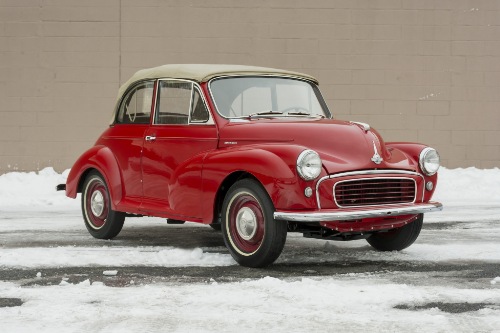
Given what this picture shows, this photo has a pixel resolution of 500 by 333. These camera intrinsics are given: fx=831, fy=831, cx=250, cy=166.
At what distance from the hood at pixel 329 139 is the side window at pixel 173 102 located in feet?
2.11

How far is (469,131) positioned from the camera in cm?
1507

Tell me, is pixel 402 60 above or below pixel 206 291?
above

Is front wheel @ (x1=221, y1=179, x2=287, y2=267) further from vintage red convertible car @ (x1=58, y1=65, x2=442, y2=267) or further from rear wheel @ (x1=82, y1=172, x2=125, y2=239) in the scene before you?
rear wheel @ (x1=82, y1=172, x2=125, y2=239)

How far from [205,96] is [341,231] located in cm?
194

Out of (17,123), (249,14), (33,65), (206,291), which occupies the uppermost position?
(249,14)

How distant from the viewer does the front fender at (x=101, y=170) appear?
867cm

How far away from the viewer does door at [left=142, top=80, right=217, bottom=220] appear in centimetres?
764

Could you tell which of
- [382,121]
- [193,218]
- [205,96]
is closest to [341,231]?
[193,218]

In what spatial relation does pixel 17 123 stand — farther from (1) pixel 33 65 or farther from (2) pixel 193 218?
(2) pixel 193 218

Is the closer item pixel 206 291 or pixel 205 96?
pixel 206 291

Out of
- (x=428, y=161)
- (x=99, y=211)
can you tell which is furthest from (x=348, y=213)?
(x=99, y=211)

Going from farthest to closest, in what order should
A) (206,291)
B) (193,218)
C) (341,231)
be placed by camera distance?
1. (193,218)
2. (341,231)
3. (206,291)

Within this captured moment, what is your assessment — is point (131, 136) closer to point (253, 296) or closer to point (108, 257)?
point (108, 257)

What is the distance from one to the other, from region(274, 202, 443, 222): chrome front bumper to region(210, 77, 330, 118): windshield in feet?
4.85
